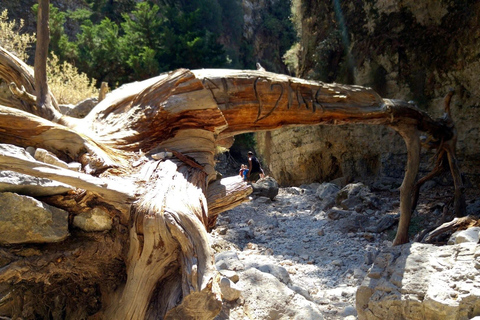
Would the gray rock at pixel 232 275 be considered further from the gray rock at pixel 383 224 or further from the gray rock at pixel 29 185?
the gray rock at pixel 383 224

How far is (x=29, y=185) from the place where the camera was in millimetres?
1753

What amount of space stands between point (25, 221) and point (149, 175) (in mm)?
658

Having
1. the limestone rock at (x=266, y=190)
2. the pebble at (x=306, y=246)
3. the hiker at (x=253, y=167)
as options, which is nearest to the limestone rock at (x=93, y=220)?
the pebble at (x=306, y=246)

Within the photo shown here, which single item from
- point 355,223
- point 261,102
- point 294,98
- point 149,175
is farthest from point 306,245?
point 149,175

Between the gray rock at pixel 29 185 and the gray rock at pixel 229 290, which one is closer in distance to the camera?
the gray rock at pixel 29 185

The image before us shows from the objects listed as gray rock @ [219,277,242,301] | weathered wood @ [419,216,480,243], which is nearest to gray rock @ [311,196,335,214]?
weathered wood @ [419,216,480,243]

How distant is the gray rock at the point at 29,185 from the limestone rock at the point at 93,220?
0.46 feet

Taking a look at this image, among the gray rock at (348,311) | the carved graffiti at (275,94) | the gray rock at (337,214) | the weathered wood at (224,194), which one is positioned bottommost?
the gray rock at (348,311)

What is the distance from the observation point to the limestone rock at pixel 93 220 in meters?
1.87

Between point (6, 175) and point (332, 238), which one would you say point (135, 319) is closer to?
point (6, 175)

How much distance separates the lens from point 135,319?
64.6 inches

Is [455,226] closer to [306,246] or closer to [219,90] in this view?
A: [306,246]

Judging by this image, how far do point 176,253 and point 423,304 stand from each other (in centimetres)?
150

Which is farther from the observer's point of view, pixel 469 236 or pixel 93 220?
pixel 469 236
